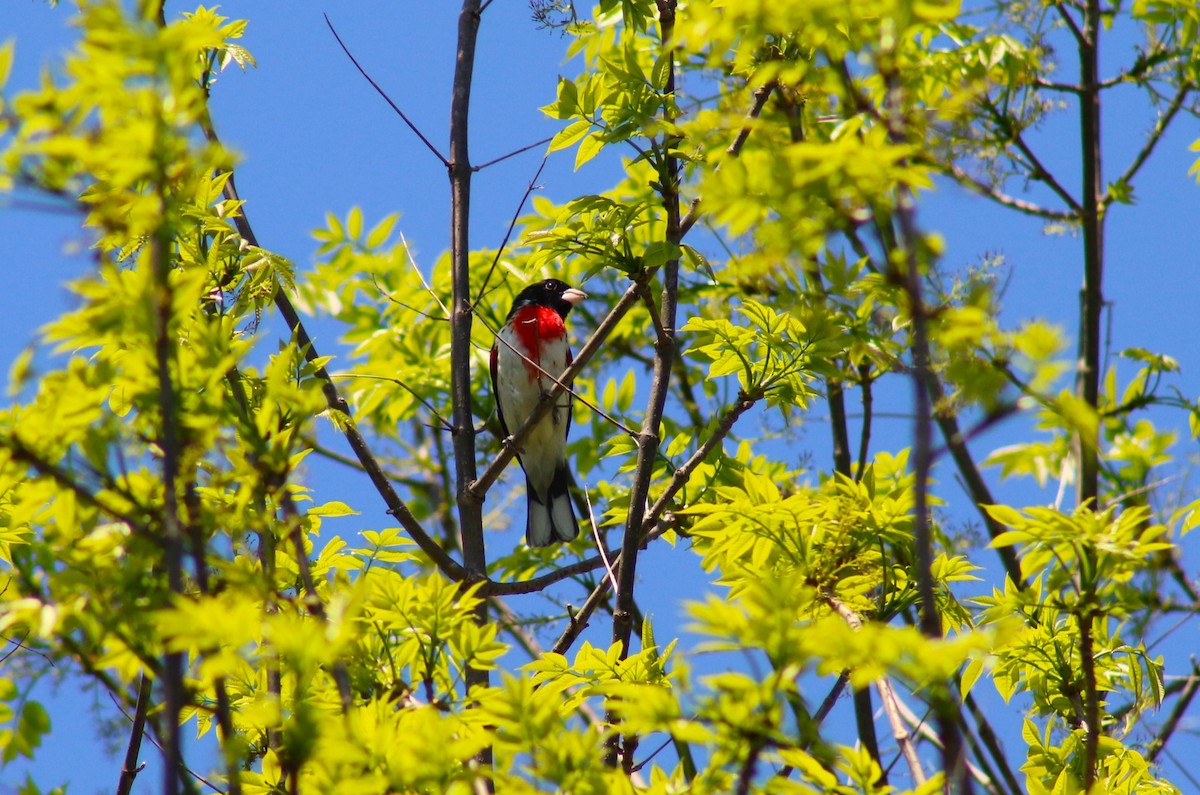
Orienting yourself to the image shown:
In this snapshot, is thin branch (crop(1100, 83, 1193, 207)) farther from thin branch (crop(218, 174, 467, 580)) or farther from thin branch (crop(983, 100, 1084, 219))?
thin branch (crop(218, 174, 467, 580))

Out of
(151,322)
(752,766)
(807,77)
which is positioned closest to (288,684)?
(151,322)

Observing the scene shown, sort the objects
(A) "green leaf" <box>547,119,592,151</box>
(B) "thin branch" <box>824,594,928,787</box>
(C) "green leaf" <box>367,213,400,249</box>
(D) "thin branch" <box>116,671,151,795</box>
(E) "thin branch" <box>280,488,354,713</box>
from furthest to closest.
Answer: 1. (C) "green leaf" <box>367,213,400,249</box>
2. (A) "green leaf" <box>547,119,592,151</box>
3. (D) "thin branch" <box>116,671,151,795</box>
4. (B) "thin branch" <box>824,594,928,787</box>
5. (E) "thin branch" <box>280,488,354,713</box>

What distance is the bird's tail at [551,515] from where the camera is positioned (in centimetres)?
706

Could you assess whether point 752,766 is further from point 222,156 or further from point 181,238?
point 181,238

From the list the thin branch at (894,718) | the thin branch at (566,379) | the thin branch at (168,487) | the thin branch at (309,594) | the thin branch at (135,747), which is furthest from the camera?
the thin branch at (566,379)

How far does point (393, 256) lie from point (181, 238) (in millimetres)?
3144

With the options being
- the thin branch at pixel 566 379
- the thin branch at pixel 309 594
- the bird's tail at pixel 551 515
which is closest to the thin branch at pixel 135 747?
the thin branch at pixel 309 594

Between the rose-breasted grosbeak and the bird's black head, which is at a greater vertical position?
the bird's black head

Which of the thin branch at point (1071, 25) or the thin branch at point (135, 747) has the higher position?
the thin branch at point (1071, 25)

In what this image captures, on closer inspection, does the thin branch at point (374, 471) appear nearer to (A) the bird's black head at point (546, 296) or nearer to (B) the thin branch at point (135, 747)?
(B) the thin branch at point (135, 747)

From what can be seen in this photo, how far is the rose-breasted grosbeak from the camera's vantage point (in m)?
7.31

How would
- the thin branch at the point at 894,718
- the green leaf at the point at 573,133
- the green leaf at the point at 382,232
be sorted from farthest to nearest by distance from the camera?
the green leaf at the point at 382,232
the green leaf at the point at 573,133
the thin branch at the point at 894,718

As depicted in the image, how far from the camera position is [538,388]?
8023mm

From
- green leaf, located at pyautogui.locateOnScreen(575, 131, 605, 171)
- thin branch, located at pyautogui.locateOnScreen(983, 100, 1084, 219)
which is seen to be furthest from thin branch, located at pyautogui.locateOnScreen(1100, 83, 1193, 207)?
green leaf, located at pyautogui.locateOnScreen(575, 131, 605, 171)
